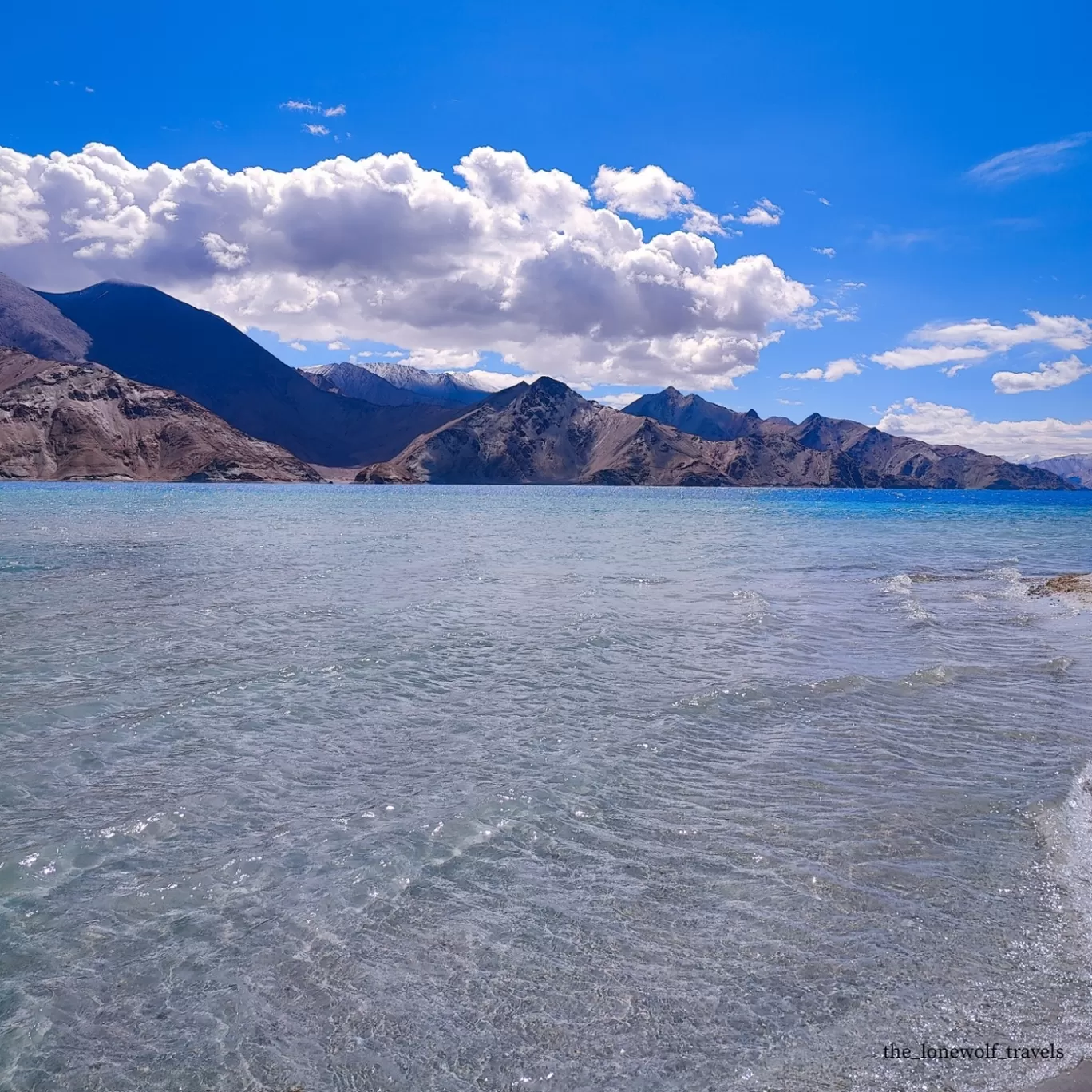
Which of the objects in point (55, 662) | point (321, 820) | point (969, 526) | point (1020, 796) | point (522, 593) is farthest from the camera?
point (969, 526)

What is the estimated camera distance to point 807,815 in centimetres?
884

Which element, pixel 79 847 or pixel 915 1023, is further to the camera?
pixel 79 847

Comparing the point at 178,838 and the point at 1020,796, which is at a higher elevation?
the point at 1020,796

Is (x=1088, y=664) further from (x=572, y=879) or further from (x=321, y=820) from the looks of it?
(x=321, y=820)

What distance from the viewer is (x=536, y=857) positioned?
7918 mm

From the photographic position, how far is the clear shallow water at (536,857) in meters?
5.30

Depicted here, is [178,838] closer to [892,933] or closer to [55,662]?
[892,933]

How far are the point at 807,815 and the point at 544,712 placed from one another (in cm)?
512

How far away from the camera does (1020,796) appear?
9.34 metres

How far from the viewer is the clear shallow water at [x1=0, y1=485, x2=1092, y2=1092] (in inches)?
209

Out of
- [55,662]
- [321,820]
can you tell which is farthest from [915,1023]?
[55,662]

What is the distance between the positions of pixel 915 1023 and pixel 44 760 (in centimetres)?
1097

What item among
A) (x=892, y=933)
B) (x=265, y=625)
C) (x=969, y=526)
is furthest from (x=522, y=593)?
(x=969, y=526)

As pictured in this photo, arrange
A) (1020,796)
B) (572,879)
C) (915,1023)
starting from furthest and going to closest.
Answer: (1020,796) → (572,879) → (915,1023)
